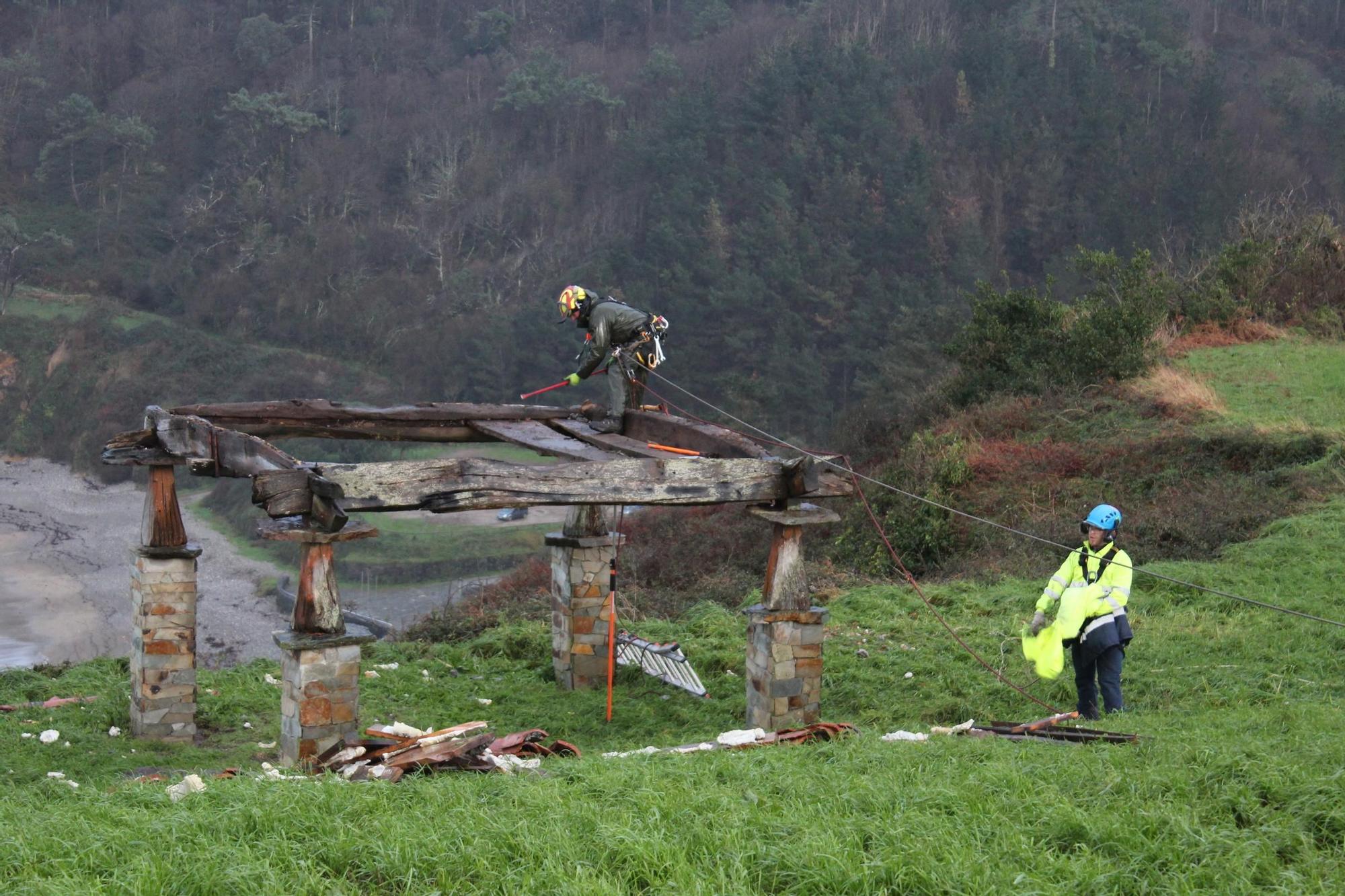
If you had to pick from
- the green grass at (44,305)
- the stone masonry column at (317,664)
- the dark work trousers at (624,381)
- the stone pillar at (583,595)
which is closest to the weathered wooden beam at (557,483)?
the stone masonry column at (317,664)

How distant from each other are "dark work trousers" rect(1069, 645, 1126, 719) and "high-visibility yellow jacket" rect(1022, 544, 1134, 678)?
0.43 feet

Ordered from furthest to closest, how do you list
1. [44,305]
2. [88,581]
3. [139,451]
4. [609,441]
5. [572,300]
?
[44,305]
[88,581]
[572,300]
[609,441]
[139,451]

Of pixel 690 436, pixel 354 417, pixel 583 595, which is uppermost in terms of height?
pixel 690 436

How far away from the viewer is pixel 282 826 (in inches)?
263

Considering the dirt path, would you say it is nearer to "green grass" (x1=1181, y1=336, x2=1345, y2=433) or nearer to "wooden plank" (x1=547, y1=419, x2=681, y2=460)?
"wooden plank" (x1=547, y1=419, x2=681, y2=460)

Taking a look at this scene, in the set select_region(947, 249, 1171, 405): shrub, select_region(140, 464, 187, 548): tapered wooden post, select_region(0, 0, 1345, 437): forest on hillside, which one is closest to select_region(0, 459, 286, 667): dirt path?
select_region(0, 0, 1345, 437): forest on hillside

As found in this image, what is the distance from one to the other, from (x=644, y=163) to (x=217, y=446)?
188ft

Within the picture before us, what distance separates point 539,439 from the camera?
12.9m

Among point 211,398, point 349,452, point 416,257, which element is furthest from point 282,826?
point 416,257

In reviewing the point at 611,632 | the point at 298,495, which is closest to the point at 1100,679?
the point at 611,632

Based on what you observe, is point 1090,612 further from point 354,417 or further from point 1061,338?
point 1061,338

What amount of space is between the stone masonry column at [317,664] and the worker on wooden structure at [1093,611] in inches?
208

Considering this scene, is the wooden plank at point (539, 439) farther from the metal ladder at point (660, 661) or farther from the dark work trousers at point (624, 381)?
the metal ladder at point (660, 661)

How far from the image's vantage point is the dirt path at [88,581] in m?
33.0
